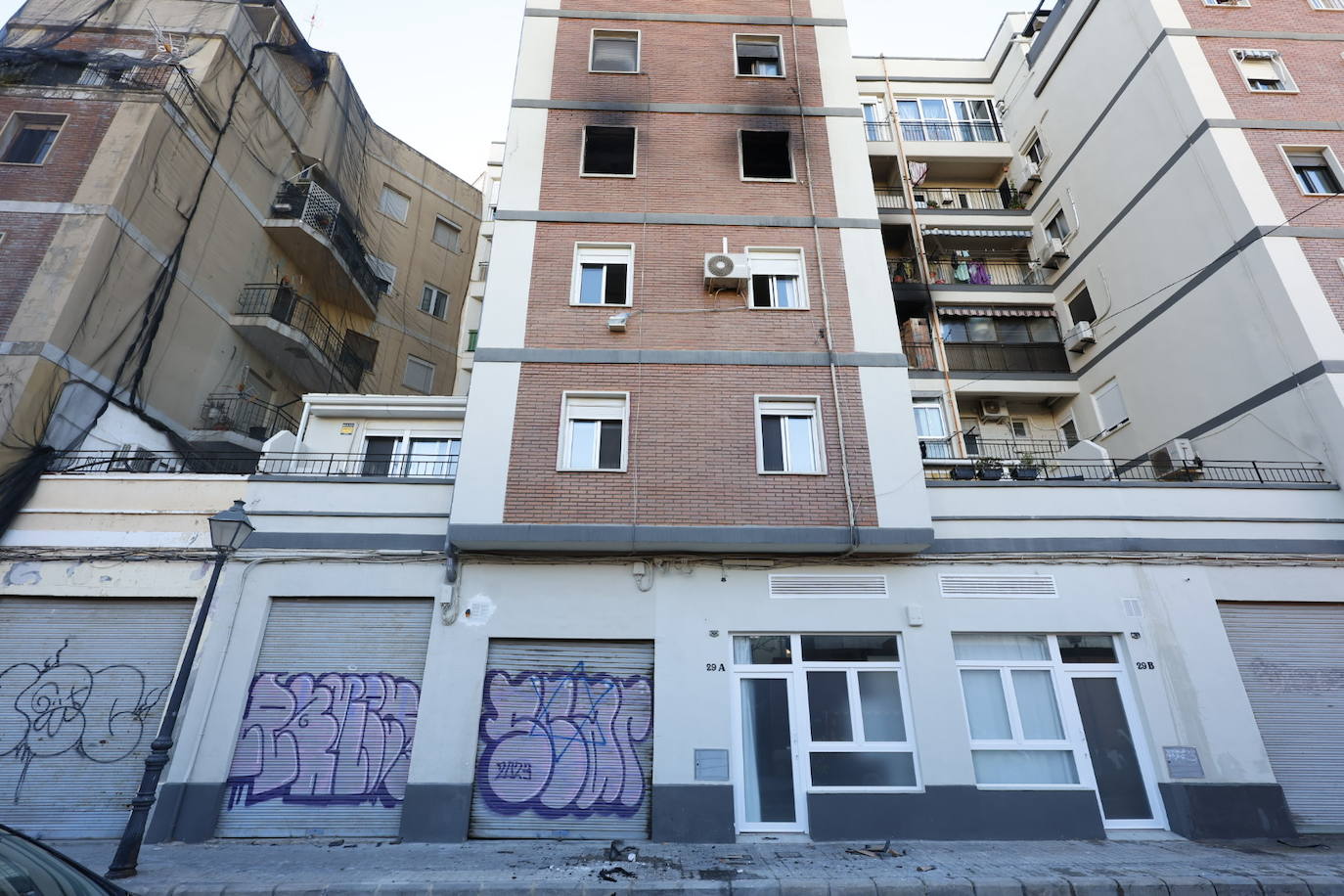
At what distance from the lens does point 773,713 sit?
28.3 ft

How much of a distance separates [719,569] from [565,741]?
310 cm

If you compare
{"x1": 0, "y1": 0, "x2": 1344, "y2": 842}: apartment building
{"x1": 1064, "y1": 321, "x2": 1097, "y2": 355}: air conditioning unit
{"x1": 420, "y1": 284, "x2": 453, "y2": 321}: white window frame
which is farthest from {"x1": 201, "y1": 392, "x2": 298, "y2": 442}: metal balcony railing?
{"x1": 1064, "y1": 321, "x2": 1097, "y2": 355}: air conditioning unit

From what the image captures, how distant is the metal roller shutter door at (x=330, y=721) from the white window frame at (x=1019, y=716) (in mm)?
7638

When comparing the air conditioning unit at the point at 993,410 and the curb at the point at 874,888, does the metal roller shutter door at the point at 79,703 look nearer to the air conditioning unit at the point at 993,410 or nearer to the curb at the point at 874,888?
the curb at the point at 874,888

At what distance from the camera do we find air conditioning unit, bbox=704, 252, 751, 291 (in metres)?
10.3

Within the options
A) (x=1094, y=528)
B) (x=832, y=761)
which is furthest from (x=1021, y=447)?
(x=832, y=761)

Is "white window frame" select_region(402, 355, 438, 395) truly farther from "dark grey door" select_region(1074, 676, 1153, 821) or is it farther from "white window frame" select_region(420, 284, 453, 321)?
"dark grey door" select_region(1074, 676, 1153, 821)

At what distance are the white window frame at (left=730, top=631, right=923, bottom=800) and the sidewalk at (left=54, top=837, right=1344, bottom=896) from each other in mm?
711

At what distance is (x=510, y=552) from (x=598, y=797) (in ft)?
11.3

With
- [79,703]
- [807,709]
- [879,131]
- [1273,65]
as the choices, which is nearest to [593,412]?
[807,709]

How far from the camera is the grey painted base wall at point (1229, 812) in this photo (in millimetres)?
8109

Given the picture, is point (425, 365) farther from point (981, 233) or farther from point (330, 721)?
point (981, 233)

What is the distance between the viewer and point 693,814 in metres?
7.98

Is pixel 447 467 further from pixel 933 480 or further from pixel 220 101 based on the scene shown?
pixel 220 101
